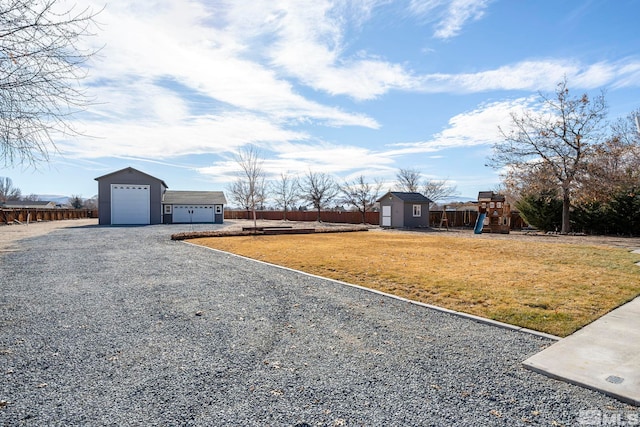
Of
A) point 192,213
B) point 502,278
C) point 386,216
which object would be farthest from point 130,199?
point 502,278

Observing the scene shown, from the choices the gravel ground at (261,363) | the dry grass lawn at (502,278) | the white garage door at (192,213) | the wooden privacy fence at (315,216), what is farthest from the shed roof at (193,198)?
the gravel ground at (261,363)

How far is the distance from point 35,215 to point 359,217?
3385 cm

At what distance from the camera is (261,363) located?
11.2ft

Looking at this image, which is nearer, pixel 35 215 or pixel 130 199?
pixel 130 199

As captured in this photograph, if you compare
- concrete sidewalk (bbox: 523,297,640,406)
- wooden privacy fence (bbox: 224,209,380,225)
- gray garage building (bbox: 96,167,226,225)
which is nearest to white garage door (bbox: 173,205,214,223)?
gray garage building (bbox: 96,167,226,225)

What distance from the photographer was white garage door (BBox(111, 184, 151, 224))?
31.3 meters

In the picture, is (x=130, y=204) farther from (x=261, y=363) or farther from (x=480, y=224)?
(x=261, y=363)

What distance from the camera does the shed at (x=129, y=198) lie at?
30906 mm

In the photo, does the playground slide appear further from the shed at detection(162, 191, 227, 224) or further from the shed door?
the shed at detection(162, 191, 227, 224)

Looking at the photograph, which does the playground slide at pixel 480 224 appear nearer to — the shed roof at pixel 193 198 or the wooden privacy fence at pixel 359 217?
the wooden privacy fence at pixel 359 217

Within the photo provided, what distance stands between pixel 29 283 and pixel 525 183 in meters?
23.2

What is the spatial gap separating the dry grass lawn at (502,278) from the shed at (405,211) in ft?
53.8

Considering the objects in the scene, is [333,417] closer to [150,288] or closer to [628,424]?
[628,424]

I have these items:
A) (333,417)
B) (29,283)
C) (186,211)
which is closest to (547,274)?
(333,417)
